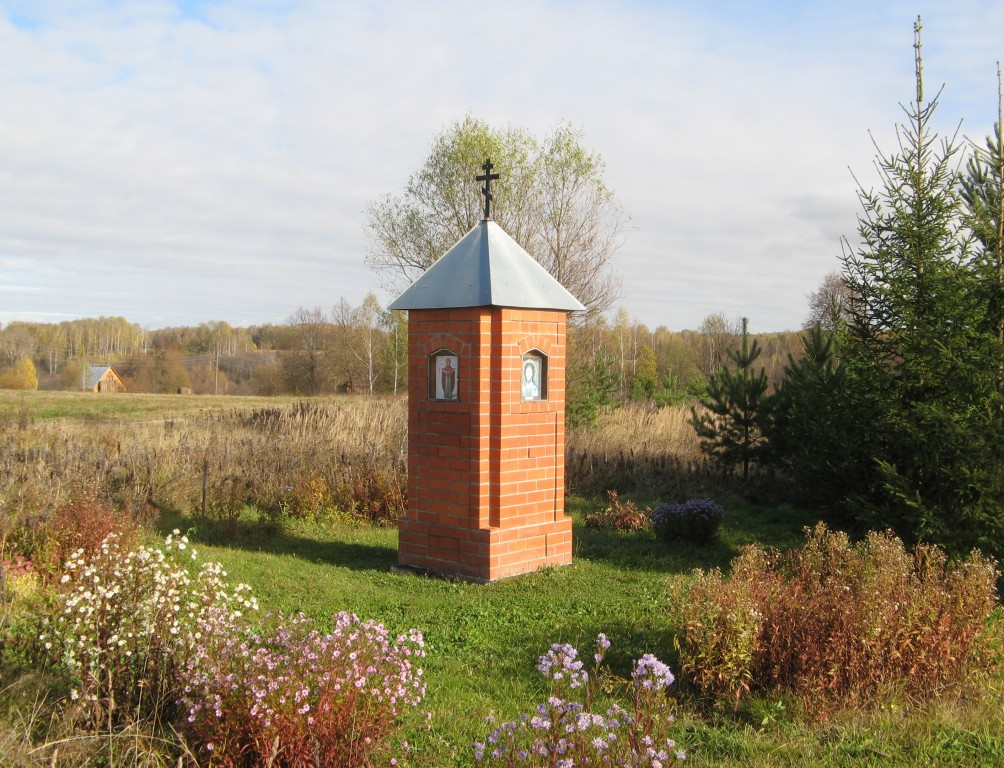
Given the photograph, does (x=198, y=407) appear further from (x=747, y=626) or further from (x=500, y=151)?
(x=747, y=626)

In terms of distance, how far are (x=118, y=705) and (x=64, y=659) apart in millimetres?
411

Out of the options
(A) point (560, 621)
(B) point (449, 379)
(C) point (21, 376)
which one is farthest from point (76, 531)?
(C) point (21, 376)

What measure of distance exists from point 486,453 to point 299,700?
14.5 ft

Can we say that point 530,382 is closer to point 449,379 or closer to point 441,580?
point 449,379

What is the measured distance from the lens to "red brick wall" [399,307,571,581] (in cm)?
780

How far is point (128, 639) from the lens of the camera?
4.25 meters

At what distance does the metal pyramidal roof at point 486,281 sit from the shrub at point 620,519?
3325mm

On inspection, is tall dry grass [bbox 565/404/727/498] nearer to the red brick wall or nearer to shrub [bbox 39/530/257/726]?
the red brick wall

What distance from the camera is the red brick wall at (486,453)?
7797mm

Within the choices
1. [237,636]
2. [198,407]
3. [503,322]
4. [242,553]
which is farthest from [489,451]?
[198,407]

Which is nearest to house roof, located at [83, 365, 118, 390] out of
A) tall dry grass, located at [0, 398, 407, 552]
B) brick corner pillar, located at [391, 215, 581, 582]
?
tall dry grass, located at [0, 398, 407, 552]

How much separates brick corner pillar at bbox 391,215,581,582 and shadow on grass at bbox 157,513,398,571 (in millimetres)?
850

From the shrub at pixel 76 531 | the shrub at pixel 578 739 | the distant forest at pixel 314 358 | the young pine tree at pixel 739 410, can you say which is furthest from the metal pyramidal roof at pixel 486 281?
the distant forest at pixel 314 358

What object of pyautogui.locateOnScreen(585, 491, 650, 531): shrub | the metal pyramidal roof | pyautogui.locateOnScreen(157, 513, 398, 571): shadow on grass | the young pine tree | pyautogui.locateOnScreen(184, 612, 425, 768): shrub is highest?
the metal pyramidal roof
